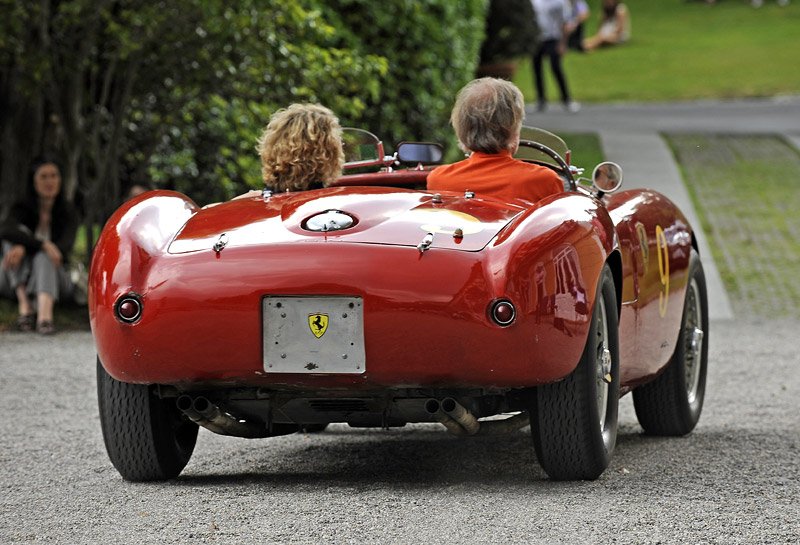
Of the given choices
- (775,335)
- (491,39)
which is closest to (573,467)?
(775,335)

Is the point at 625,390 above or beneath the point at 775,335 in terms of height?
above

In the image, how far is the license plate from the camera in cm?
Answer: 515

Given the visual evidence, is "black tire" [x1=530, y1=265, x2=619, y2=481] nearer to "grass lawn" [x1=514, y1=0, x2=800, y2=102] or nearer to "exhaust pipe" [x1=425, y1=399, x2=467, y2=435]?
"exhaust pipe" [x1=425, y1=399, x2=467, y2=435]

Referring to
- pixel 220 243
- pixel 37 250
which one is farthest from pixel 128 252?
pixel 37 250

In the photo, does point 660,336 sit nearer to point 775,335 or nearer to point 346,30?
point 775,335

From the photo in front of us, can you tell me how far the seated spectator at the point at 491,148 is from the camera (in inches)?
236

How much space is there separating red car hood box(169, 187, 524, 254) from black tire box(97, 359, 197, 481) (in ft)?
1.90

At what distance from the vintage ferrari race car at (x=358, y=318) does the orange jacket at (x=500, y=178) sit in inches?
7.7

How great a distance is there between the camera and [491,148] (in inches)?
240

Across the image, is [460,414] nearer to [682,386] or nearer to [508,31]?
[682,386]

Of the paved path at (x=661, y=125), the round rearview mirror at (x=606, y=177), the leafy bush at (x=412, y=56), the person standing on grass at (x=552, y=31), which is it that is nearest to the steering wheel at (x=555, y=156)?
the round rearview mirror at (x=606, y=177)

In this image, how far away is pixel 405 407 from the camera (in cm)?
548

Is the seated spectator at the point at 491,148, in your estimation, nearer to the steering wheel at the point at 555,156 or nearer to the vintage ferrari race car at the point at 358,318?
the vintage ferrari race car at the point at 358,318

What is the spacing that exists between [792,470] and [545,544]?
1719 mm
